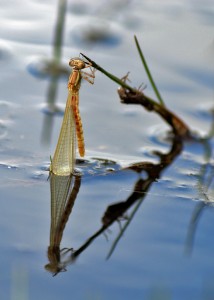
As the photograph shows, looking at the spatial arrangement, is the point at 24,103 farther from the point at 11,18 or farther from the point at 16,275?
the point at 16,275

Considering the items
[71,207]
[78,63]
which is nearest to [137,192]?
[71,207]

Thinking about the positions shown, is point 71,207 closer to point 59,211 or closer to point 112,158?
point 59,211

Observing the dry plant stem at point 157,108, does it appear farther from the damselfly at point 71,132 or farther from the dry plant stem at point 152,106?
the damselfly at point 71,132

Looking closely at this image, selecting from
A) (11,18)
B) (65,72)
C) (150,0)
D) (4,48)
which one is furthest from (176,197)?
(150,0)

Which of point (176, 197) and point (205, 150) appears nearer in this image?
point (176, 197)

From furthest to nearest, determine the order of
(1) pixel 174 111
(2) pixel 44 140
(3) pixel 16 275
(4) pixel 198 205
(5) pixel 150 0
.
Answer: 1. (5) pixel 150 0
2. (1) pixel 174 111
3. (2) pixel 44 140
4. (4) pixel 198 205
5. (3) pixel 16 275

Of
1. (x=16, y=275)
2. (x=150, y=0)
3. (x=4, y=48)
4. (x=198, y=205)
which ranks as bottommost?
(x=16, y=275)

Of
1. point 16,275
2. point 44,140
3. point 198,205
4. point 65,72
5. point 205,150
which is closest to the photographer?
point 16,275
